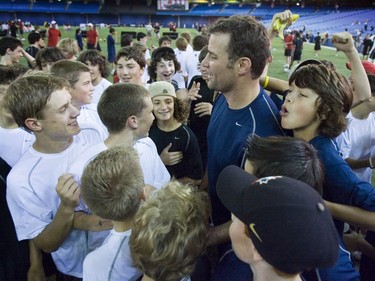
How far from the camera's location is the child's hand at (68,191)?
1.99 meters

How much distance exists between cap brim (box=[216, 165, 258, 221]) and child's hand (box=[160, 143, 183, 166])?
1888mm

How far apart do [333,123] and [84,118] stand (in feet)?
8.32

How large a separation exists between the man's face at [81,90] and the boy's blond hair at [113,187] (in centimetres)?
155

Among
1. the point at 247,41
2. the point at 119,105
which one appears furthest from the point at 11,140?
the point at 247,41

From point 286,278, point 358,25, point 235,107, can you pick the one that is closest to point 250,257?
point 286,278

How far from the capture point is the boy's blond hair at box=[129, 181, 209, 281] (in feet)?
4.71

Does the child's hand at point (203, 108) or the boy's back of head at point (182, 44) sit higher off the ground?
the boy's back of head at point (182, 44)

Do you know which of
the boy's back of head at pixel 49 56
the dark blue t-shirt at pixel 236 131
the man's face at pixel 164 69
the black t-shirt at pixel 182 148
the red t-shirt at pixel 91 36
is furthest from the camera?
the red t-shirt at pixel 91 36

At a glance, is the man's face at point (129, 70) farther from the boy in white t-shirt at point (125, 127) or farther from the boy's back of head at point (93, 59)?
the boy in white t-shirt at point (125, 127)

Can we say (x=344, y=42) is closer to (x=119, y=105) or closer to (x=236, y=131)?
(x=236, y=131)

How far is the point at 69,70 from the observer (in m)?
3.18

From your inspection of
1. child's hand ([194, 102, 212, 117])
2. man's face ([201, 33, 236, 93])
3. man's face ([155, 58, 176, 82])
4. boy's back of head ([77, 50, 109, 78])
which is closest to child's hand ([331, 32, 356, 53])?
man's face ([201, 33, 236, 93])

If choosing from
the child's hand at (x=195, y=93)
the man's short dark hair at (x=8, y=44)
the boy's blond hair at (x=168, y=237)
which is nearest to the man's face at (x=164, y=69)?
the child's hand at (x=195, y=93)

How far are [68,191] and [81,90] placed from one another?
1488 mm
